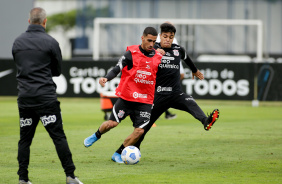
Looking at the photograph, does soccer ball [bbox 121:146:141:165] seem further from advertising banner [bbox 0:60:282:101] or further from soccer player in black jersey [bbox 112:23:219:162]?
advertising banner [bbox 0:60:282:101]

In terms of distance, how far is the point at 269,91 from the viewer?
67.3 ft

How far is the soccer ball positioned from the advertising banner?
11.6 m

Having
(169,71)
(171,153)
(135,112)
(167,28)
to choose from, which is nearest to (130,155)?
(135,112)

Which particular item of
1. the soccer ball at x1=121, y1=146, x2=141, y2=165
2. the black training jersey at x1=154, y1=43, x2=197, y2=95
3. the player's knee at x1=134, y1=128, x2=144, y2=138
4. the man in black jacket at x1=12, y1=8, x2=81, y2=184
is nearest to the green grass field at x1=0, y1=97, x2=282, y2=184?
the soccer ball at x1=121, y1=146, x2=141, y2=165

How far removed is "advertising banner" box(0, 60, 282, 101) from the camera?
67.3 ft

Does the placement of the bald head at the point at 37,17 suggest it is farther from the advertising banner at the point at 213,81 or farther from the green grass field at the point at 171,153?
the advertising banner at the point at 213,81

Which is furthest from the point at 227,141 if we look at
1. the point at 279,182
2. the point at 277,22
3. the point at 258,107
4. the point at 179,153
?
the point at 277,22

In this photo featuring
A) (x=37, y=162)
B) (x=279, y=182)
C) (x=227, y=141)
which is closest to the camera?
(x=279, y=182)

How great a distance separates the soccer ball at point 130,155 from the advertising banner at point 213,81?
11.6 meters

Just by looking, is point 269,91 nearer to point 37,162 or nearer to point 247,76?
point 247,76

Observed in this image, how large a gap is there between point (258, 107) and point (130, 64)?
1172cm

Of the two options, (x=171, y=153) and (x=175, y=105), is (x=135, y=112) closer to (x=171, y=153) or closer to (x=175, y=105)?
(x=175, y=105)

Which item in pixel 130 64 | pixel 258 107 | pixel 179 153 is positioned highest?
pixel 130 64

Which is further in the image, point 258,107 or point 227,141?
point 258,107
